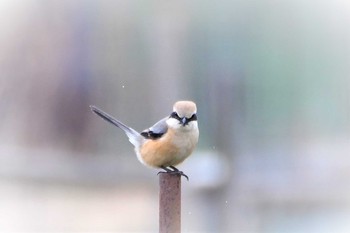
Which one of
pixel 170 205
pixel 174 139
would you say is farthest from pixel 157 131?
pixel 170 205

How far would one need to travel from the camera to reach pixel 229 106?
421cm

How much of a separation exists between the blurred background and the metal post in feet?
7.54

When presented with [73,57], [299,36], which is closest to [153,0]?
[73,57]

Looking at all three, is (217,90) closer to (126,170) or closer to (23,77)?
(126,170)

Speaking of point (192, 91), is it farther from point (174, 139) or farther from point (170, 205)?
point (170, 205)

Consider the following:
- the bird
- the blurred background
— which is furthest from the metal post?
the blurred background

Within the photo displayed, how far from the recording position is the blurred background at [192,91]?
159 inches

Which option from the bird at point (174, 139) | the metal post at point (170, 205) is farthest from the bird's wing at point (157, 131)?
the metal post at point (170, 205)

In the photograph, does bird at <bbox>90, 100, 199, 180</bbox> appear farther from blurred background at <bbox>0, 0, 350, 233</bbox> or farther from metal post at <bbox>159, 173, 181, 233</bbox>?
blurred background at <bbox>0, 0, 350, 233</bbox>

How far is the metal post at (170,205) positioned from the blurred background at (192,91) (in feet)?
7.54

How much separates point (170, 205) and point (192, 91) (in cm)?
250

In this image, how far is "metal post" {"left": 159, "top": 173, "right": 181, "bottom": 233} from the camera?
1602 mm

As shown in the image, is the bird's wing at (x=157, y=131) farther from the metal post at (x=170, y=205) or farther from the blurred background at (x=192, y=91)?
the blurred background at (x=192, y=91)

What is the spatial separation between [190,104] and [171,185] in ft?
2.18
